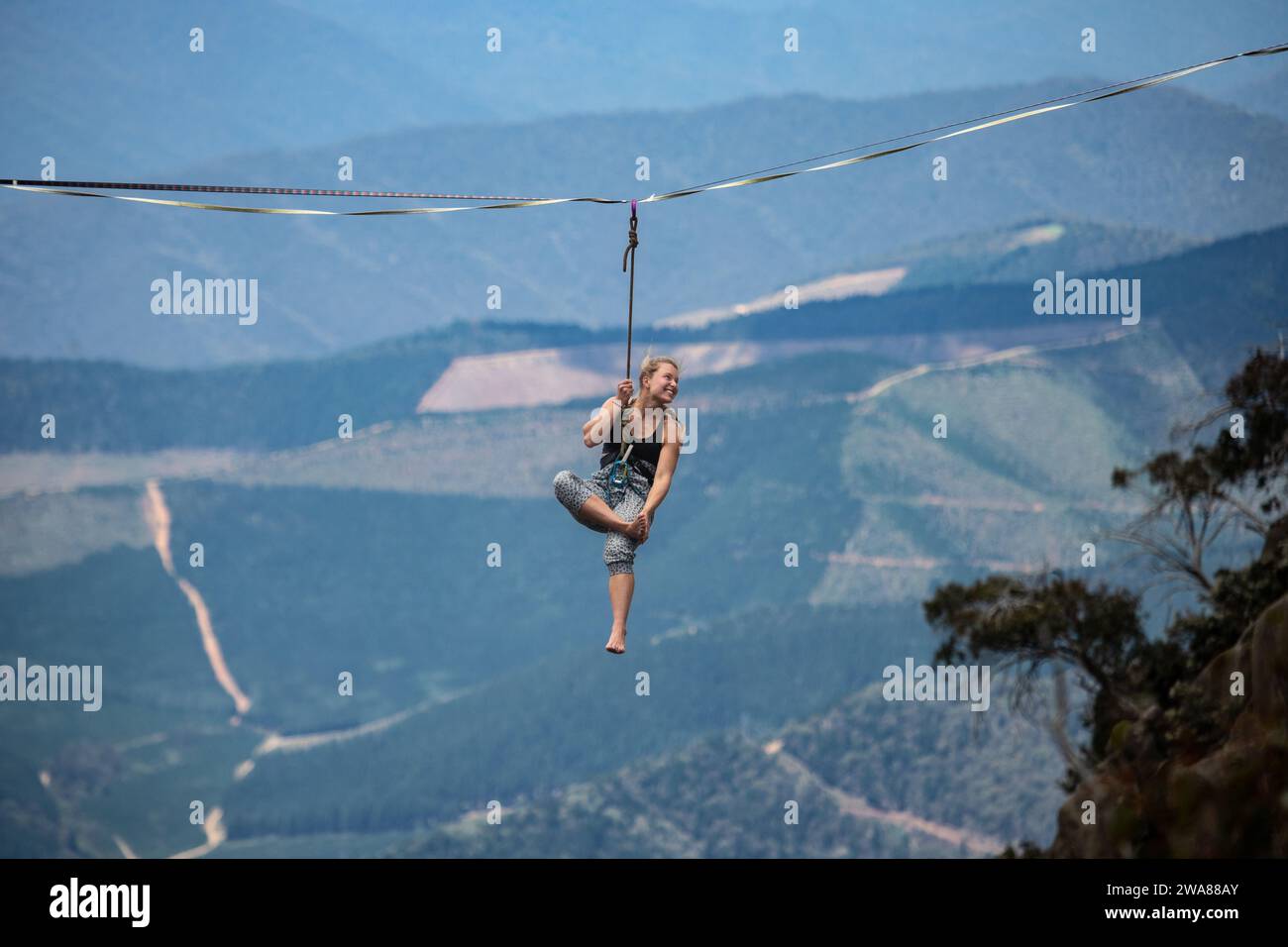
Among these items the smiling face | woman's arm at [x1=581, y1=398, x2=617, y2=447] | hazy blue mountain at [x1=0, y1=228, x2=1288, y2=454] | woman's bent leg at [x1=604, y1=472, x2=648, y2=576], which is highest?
hazy blue mountain at [x1=0, y1=228, x2=1288, y2=454]

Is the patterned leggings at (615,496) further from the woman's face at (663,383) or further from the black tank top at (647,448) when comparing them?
the woman's face at (663,383)

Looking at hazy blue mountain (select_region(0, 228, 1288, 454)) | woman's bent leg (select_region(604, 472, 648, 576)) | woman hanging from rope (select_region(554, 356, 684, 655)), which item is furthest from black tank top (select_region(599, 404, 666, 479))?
hazy blue mountain (select_region(0, 228, 1288, 454))

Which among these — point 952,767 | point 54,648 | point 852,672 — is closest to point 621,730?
point 852,672

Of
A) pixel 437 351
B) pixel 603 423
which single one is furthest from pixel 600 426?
pixel 437 351

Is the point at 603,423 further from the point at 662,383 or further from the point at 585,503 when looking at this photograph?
the point at 585,503

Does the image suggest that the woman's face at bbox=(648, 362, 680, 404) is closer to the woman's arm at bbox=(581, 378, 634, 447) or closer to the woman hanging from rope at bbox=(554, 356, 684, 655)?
the woman hanging from rope at bbox=(554, 356, 684, 655)

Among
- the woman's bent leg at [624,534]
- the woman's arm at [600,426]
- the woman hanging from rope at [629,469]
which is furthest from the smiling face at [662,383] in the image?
the woman's bent leg at [624,534]

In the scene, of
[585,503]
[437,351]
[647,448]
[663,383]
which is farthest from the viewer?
[437,351]
